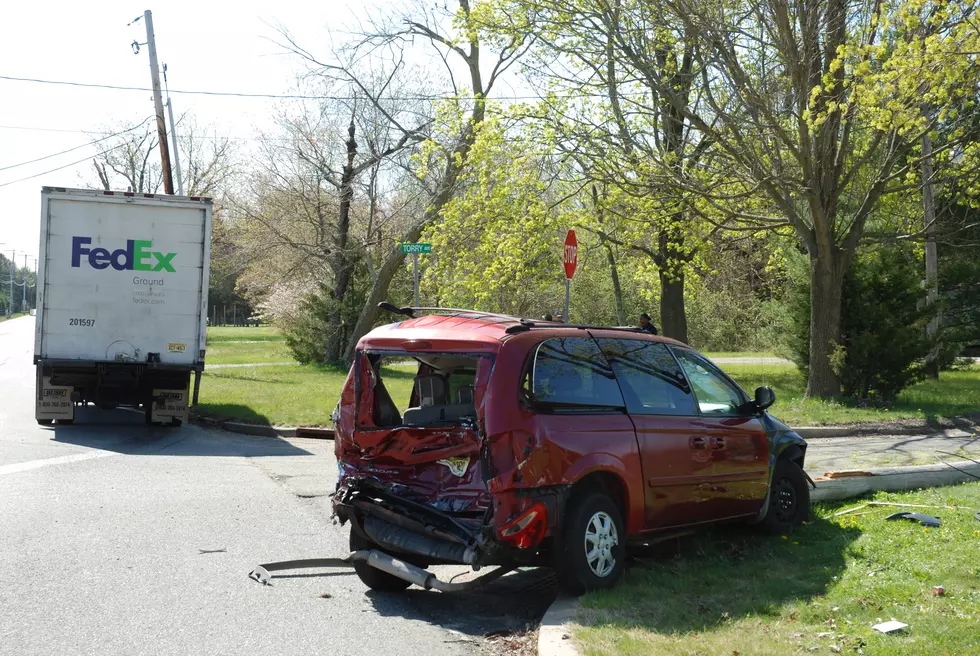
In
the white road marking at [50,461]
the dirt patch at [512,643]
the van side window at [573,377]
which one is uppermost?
the van side window at [573,377]

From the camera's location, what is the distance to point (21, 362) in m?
32.8

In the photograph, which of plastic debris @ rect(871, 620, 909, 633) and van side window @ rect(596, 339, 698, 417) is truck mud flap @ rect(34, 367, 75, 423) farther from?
plastic debris @ rect(871, 620, 909, 633)

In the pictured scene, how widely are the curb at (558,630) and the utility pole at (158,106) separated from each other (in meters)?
22.9

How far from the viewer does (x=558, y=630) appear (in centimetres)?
525

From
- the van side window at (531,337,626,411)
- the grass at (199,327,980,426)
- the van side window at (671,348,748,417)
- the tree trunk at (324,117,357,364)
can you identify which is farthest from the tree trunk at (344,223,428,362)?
the van side window at (531,337,626,411)

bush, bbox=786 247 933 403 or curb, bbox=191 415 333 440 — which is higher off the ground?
bush, bbox=786 247 933 403

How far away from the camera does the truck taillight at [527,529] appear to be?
5676mm

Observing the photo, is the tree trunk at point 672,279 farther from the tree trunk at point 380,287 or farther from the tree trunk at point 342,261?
the tree trunk at point 342,261

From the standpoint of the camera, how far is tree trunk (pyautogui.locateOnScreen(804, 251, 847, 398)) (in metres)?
18.3

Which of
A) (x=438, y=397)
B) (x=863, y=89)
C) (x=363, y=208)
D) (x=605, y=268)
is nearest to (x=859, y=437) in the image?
(x=863, y=89)

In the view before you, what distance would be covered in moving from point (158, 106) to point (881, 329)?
65.1ft

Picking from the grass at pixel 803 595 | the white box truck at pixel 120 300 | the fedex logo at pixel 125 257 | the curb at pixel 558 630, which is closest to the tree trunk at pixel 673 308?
the white box truck at pixel 120 300

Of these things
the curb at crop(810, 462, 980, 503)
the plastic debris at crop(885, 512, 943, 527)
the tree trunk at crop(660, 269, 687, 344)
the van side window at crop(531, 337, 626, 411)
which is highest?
the tree trunk at crop(660, 269, 687, 344)

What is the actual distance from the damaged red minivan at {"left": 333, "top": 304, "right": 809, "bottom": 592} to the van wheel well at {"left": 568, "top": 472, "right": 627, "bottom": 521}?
11 millimetres
